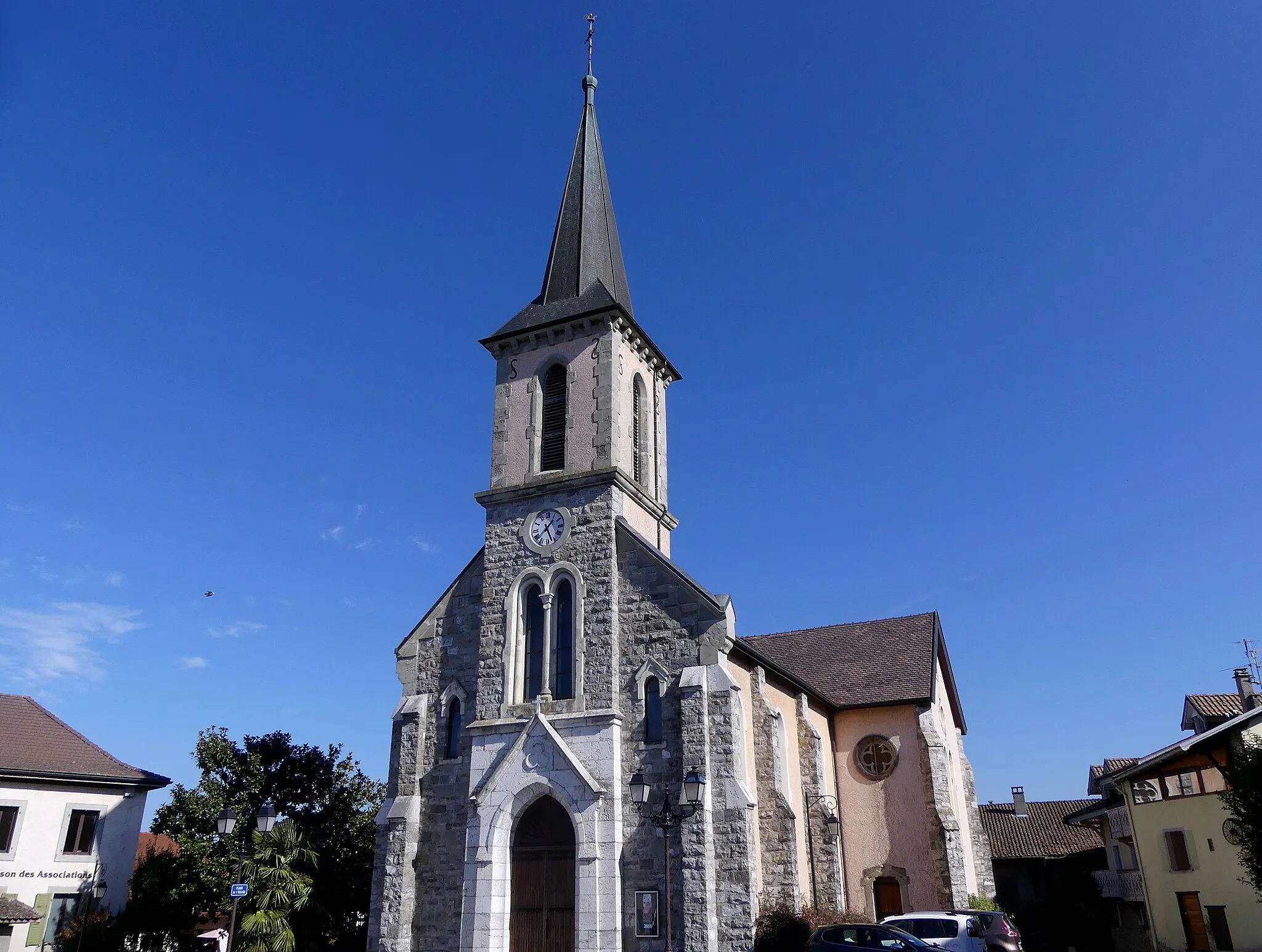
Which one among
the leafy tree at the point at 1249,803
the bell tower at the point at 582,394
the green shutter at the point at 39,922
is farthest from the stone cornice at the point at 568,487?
the green shutter at the point at 39,922

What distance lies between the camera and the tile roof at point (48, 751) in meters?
28.9

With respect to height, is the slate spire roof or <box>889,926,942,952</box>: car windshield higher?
the slate spire roof

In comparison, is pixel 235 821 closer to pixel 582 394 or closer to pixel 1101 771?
pixel 582 394

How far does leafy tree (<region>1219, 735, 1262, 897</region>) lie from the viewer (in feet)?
68.9

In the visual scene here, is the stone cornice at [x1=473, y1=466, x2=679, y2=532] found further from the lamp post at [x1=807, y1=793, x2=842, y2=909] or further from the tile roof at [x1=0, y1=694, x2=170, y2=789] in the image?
the tile roof at [x1=0, y1=694, x2=170, y2=789]

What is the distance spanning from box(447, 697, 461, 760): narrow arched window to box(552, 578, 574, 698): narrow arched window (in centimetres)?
292

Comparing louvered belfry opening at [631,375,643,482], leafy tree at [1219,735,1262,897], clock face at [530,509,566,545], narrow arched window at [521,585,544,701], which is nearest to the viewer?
leafy tree at [1219,735,1262,897]

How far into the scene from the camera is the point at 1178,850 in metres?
30.1

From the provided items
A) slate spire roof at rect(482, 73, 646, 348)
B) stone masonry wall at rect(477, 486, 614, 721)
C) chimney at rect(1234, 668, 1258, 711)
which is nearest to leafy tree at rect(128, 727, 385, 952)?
stone masonry wall at rect(477, 486, 614, 721)

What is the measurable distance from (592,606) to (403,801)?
6721 mm

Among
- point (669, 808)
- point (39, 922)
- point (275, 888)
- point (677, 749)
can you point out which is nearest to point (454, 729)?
point (275, 888)

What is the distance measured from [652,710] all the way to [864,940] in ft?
22.5

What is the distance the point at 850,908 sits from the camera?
90.4 feet

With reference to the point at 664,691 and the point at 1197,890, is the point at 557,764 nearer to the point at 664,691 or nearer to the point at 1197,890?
the point at 664,691
